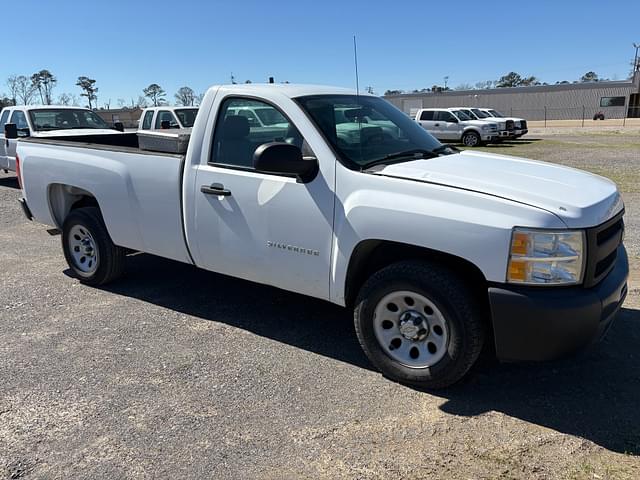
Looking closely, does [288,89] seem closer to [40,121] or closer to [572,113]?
[40,121]

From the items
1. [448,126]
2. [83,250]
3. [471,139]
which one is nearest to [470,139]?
[471,139]

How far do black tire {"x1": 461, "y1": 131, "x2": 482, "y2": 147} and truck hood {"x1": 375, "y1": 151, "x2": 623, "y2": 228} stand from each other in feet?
73.0

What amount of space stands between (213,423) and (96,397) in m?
0.88

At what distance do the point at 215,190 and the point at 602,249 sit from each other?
106 inches

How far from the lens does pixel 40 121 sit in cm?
1173

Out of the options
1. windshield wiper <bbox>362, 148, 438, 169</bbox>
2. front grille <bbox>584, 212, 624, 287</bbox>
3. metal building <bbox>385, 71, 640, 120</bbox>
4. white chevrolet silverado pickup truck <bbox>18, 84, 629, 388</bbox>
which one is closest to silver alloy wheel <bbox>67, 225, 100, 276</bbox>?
white chevrolet silverado pickup truck <bbox>18, 84, 629, 388</bbox>

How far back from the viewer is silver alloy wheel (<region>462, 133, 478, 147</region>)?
25.5m

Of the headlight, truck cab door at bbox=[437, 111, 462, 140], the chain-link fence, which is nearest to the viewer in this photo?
the headlight

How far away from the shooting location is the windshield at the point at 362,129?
12.8ft

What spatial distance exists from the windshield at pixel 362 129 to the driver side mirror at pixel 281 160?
284 mm

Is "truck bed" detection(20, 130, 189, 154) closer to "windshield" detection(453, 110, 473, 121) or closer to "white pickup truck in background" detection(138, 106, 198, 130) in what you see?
"white pickup truck in background" detection(138, 106, 198, 130)

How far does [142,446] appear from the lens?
307 centimetres

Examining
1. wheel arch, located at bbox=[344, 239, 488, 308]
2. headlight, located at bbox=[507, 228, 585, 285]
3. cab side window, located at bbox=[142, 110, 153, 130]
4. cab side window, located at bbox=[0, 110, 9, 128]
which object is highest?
cab side window, located at bbox=[0, 110, 9, 128]

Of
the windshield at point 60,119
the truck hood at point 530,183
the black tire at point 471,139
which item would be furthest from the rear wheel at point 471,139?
the truck hood at point 530,183
